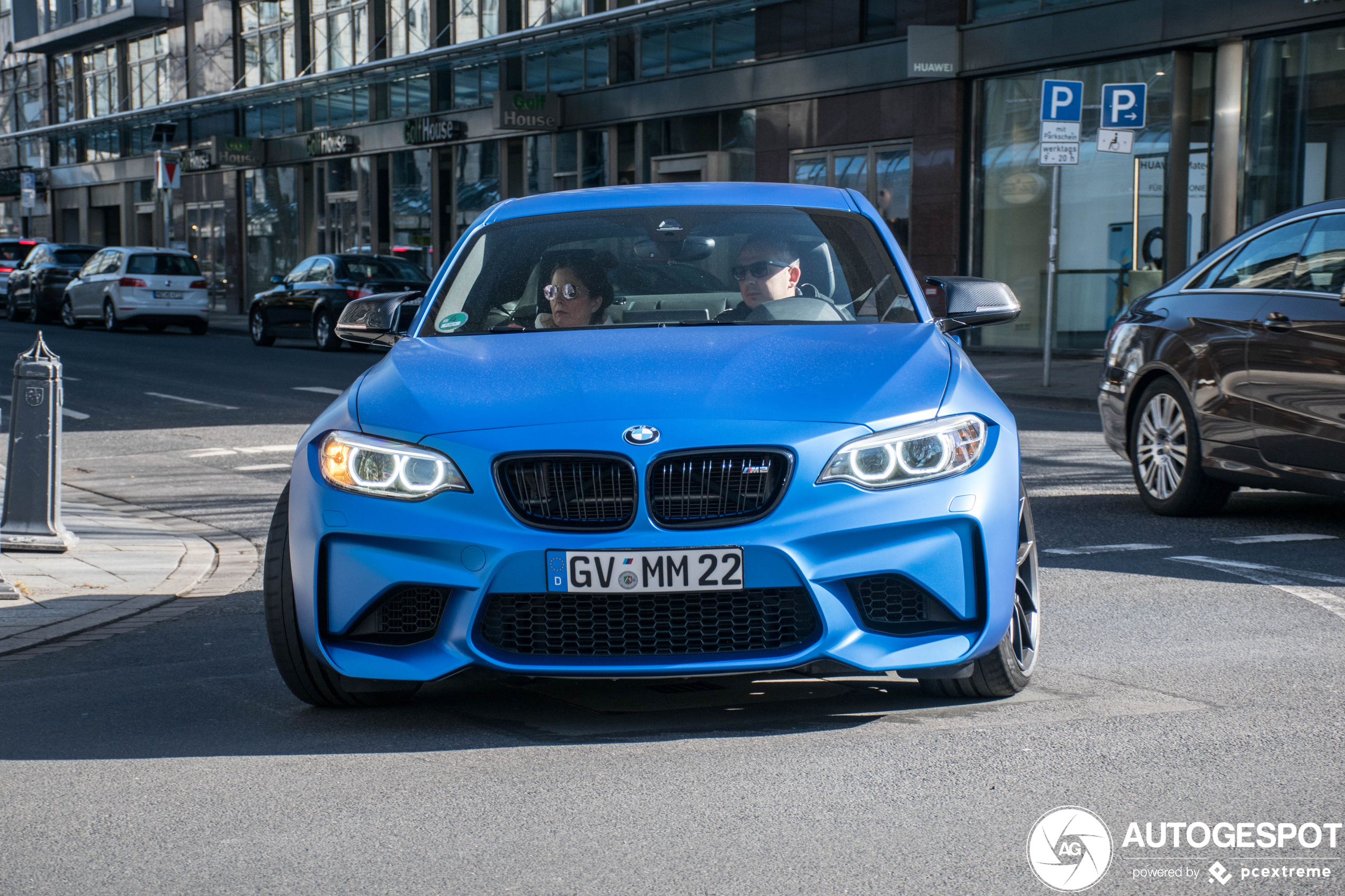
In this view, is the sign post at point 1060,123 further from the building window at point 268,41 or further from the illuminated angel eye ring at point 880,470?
the building window at point 268,41

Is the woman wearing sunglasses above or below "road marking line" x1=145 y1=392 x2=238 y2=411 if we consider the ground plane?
above

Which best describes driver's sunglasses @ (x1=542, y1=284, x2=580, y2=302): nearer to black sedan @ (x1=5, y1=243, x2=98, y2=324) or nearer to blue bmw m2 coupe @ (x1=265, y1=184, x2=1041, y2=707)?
blue bmw m2 coupe @ (x1=265, y1=184, x2=1041, y2=707)

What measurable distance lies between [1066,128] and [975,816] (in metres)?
14.6

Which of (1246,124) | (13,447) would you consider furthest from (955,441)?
(1246,124)

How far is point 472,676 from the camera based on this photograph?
14.0ft

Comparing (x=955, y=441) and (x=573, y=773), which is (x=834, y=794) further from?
(x=955, y=441)

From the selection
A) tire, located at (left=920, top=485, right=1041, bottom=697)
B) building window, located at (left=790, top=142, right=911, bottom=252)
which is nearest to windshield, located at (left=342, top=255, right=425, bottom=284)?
building window, located at (left=790, top=142, right=911, bottom=252)

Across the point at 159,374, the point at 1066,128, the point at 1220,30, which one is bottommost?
the point at 159,374

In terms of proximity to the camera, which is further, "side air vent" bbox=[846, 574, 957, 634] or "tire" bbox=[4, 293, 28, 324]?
"tire" bbox=[4, 293, 28, 324]

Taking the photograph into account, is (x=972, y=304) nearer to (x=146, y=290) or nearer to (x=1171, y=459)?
(x=1171, y=459)

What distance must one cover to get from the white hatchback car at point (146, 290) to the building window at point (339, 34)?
794 cm

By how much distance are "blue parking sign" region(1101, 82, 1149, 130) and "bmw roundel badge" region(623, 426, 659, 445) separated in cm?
1372

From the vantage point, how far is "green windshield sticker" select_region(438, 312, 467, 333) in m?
5.29

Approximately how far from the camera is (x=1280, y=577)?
22.1ft
